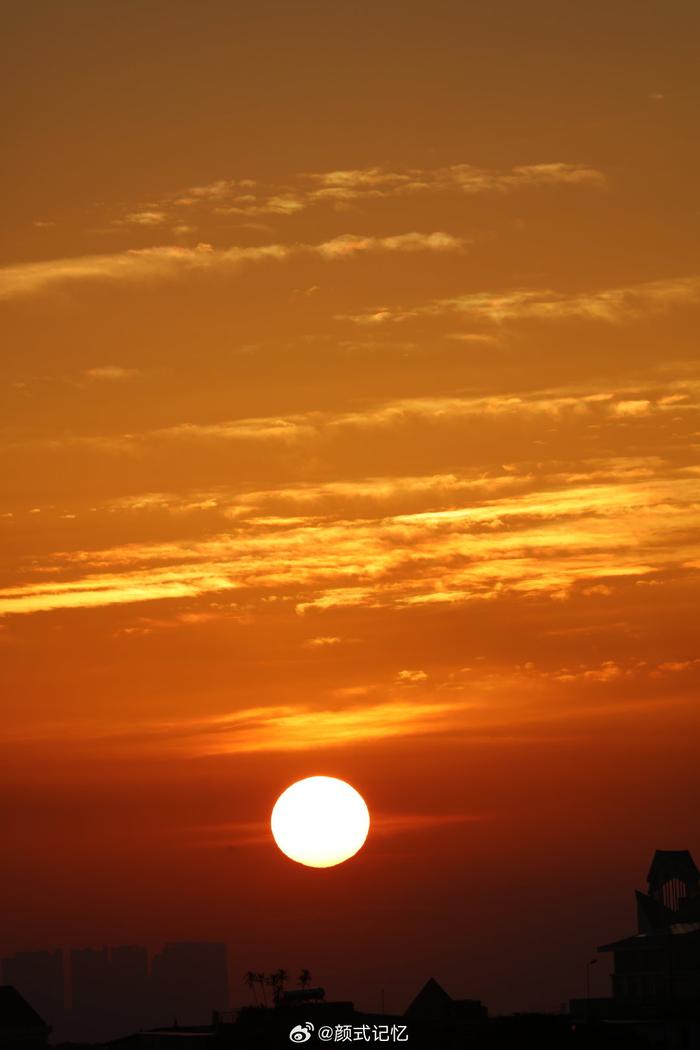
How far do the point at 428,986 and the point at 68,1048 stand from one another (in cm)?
3752

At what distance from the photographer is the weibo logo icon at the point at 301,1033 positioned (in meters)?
124

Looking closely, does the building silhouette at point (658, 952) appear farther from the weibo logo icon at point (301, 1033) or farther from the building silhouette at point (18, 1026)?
the building silhouette at point (18, 1026)

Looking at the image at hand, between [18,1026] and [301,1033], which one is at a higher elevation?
[18,1026]

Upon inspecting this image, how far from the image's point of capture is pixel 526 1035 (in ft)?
361

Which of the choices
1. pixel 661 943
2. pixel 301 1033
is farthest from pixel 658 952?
pixel 301 1033

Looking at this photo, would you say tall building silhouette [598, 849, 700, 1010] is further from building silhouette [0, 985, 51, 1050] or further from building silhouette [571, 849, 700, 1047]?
building silhouette [0, 985, 51, 1050]

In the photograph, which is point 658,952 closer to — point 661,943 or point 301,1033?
point 661,943

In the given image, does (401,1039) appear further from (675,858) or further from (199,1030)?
(675,858)

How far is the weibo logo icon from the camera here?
124 m

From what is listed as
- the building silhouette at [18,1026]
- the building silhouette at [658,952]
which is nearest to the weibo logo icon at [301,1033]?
the building silhouette at [658,952]

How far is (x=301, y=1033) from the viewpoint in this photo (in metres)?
126

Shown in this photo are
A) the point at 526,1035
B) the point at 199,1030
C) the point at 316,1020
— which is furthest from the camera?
the point at 199,1030

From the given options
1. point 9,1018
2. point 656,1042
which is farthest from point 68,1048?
point 656,1042

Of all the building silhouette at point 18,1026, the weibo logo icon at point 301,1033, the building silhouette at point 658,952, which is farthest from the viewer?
the building silhouette at point 18,1026
